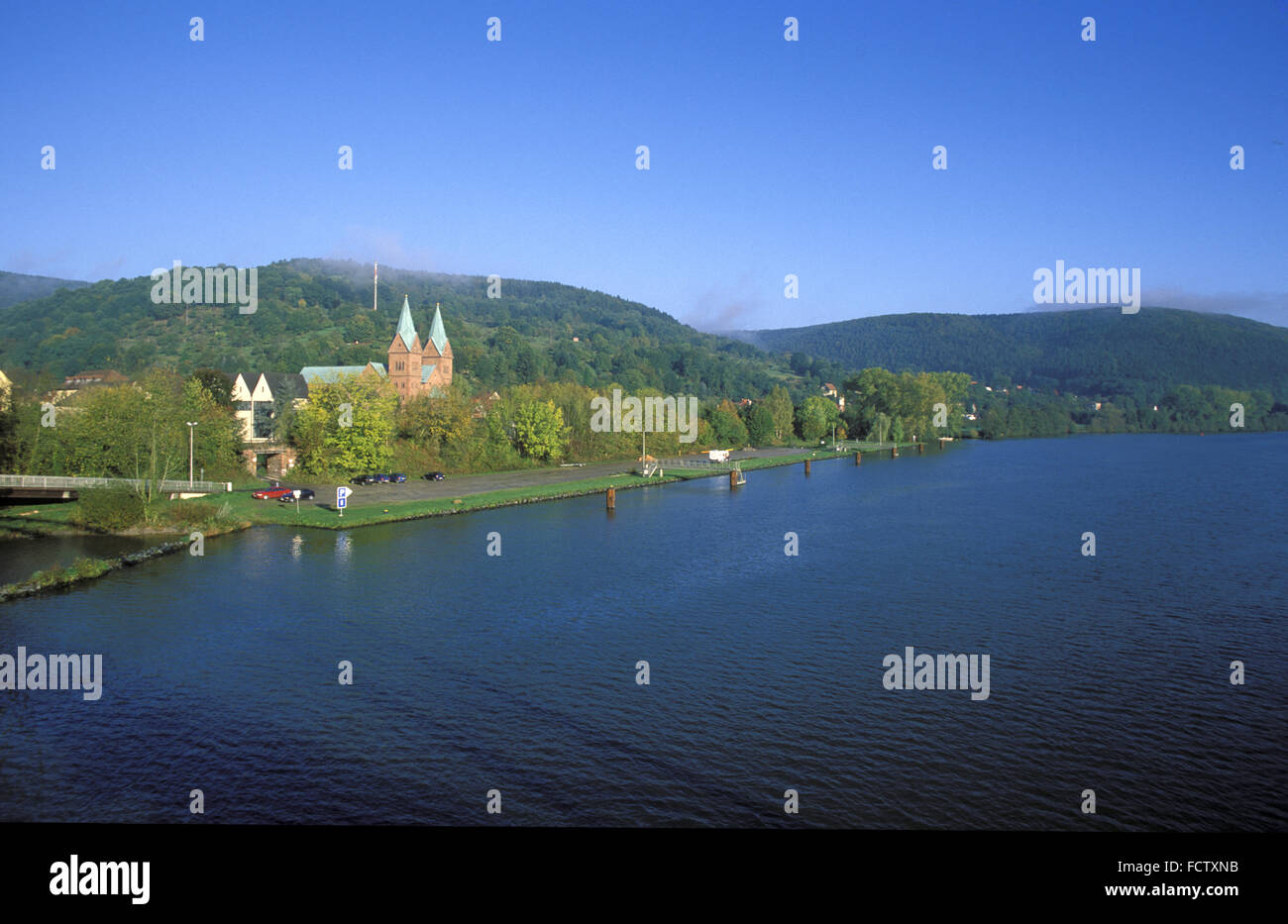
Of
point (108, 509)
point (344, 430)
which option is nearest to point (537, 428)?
point (344, 430)

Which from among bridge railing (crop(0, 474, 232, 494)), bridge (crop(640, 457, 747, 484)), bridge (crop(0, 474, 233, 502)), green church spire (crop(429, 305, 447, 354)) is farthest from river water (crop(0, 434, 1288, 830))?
green church spire (crop(429, 305, 447, 354))

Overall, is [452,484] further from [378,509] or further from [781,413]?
[781,413]

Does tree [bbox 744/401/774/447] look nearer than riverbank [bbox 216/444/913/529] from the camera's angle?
No

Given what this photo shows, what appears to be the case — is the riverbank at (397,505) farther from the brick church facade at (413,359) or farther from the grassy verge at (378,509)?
the brick church facade at (413,359)

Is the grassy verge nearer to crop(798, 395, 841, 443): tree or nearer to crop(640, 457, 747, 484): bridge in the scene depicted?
crop(640, 457, 747, 484): bridge
